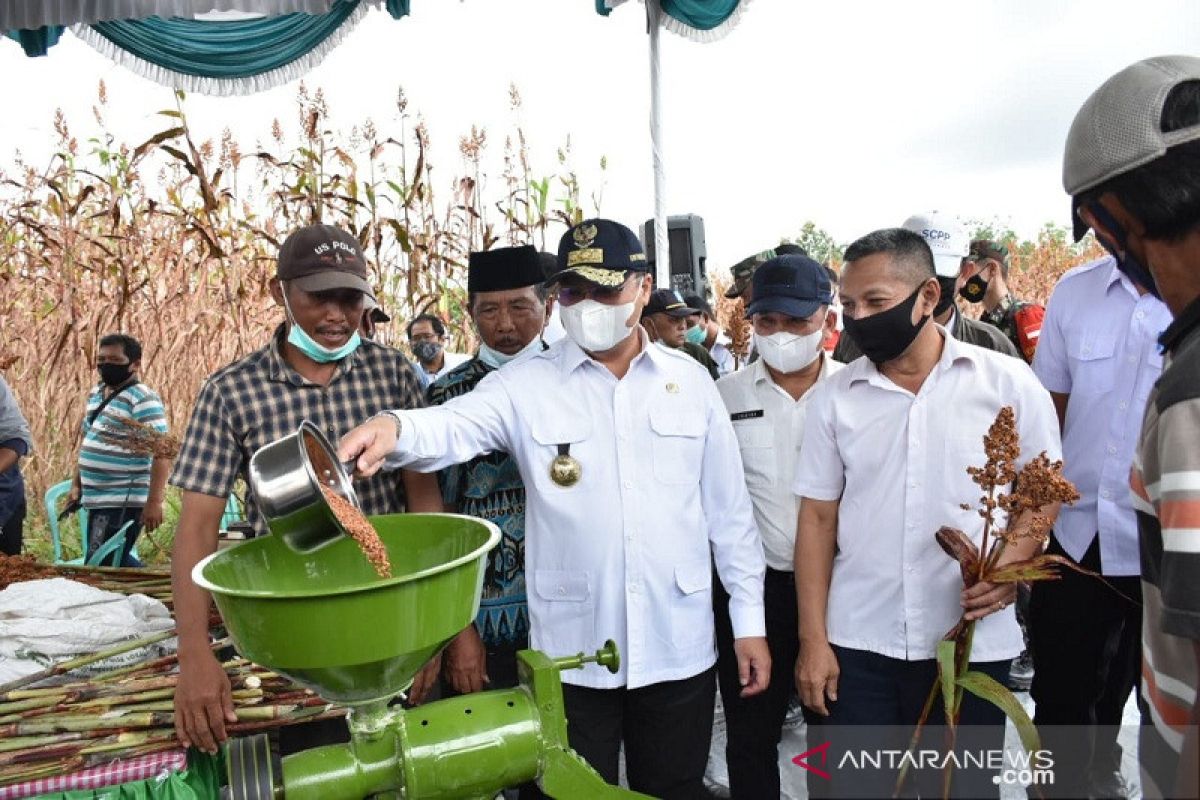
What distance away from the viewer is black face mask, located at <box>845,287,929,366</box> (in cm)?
212

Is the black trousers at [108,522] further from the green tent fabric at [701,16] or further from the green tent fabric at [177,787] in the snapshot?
the green tent fabric at [701,16]

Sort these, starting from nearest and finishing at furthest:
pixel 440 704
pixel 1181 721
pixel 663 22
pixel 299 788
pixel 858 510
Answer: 1. pixel 1181 721
2. pixel 299 788
3. pixel 440 704
4. pixel 858 510
5. pixel 663 22

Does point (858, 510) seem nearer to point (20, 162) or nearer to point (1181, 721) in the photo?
point (1181, 721)

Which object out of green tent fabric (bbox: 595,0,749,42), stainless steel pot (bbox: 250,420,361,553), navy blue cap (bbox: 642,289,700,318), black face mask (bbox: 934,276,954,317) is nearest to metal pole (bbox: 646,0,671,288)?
green tent fabric (bbox: 595,0,749,42)

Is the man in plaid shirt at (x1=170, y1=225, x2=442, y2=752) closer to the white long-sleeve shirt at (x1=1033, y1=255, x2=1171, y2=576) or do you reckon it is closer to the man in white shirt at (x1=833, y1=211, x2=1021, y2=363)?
the man in white shirt at (x1=833, y1=211, x2=1021, y2=363)

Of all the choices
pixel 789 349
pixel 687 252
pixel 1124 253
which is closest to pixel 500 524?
pixel 789 349

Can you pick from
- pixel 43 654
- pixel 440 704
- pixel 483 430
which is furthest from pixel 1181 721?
pixel 43 654

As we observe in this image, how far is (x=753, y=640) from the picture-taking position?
2303 mm

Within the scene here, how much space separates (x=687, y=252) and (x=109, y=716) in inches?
223

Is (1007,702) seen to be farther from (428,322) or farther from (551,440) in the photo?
(428,322)

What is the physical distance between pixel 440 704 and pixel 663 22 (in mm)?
3852

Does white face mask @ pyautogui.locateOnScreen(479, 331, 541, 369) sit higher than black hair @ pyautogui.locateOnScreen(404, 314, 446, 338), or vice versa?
black hair @ pyautogui.locateOnScreen(404, 314, 446, 338)

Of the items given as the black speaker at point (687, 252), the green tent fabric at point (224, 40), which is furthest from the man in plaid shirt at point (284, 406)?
the black speaker at point (687, 252)

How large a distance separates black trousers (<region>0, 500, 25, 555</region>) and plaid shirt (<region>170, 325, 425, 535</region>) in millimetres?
3283
